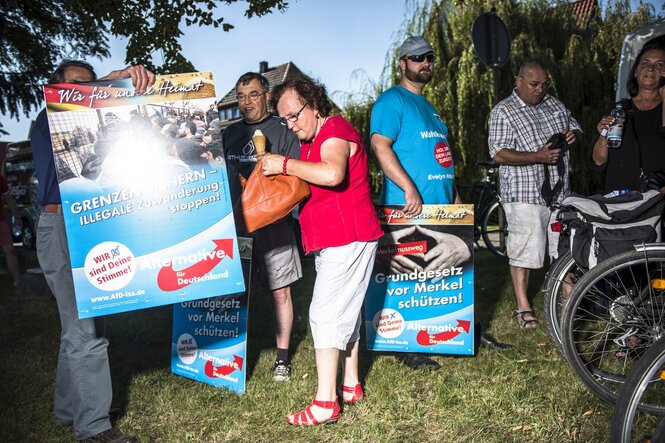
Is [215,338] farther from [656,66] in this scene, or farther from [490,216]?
[490,216]

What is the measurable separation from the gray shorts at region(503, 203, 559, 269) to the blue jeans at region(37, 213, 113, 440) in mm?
3442

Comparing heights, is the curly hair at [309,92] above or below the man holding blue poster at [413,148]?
above

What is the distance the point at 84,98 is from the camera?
3.01 meters

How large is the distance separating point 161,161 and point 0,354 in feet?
11.5

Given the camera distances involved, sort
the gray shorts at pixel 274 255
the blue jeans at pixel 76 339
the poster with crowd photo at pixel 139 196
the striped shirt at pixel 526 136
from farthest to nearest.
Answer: the striped shirt at pixel 526 136 < the gray shorts at pixel 274 255 < the blue jeans at pixel 76 339 < the poster with crowd photo at pixel 139 196

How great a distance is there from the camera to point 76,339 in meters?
3.27

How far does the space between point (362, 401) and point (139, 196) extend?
72.3 inches

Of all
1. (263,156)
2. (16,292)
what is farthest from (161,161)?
(16,292)

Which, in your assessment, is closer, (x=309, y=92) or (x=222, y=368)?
(x=309, y=92)

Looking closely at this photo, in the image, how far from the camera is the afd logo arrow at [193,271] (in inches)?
123

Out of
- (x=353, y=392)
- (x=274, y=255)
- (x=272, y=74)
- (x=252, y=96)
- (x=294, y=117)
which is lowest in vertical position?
(x=353, y=392)

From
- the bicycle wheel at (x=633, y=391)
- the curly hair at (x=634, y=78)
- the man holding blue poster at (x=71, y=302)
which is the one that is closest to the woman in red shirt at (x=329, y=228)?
the man holding blue poster at (x=71, y=302)

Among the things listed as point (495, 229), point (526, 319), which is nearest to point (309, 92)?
point (526, 319)

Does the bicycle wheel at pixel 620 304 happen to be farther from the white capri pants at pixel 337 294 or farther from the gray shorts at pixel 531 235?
the gray shorts at pixel 531 235
